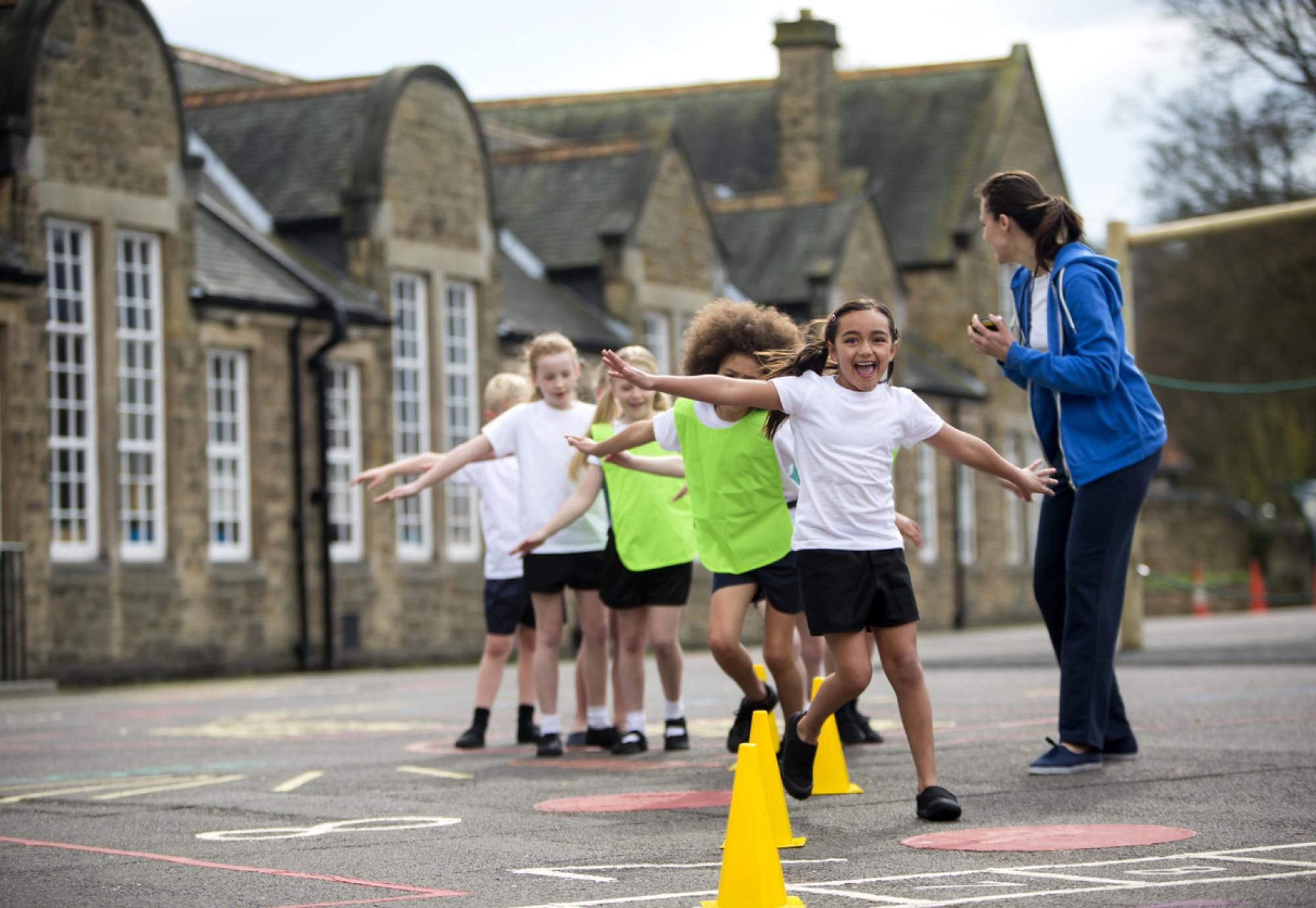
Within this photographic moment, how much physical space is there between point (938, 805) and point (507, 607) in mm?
4374

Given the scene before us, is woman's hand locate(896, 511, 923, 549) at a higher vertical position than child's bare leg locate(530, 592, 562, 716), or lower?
higher

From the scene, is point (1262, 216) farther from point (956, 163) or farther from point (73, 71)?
point (956, 163)

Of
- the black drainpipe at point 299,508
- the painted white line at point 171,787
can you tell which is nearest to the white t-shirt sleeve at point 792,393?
the painted white line at point 171,787

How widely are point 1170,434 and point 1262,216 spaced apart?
1637 inches

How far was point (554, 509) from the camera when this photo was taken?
1037cm

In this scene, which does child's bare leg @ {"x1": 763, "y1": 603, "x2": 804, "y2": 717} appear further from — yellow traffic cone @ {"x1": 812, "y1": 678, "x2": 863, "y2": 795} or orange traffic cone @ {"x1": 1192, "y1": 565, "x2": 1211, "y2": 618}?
orange traffic cone @ {"x1": 1192, "y1": 565, "x2": 1211, "y2": 618}

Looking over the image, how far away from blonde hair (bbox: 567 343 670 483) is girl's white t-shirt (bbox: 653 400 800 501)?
1264mm

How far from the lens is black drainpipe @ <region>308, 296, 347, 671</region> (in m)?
25.6

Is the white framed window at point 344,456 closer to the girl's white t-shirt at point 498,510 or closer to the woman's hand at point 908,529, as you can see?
the girl's white t-shirt at point 498,510

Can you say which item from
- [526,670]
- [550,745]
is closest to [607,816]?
[550,745]

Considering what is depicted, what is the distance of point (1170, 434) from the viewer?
192 ft

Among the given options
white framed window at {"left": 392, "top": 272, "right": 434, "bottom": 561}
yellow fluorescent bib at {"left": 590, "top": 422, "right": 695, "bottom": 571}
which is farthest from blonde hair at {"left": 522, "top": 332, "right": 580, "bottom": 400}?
white framed window at {"left": 392, "top": 272, "right": 434, "bottom": 561}

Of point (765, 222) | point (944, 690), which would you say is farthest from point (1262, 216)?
point (765, 222)

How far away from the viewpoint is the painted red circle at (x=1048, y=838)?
6312mm
